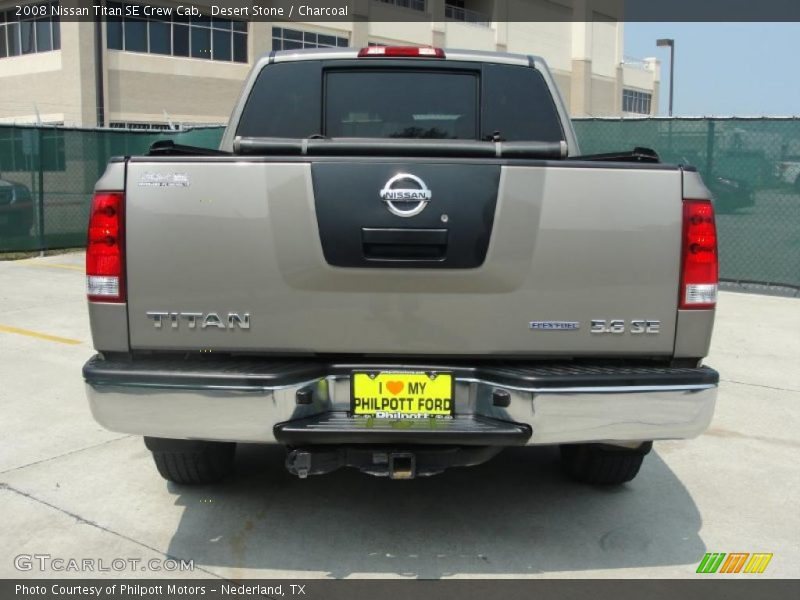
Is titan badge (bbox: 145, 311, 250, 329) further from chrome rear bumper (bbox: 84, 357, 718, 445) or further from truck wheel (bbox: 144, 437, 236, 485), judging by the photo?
truck wheel (bbox: 144, 437, 236, 485)

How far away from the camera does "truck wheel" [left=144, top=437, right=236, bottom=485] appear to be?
3893 mm

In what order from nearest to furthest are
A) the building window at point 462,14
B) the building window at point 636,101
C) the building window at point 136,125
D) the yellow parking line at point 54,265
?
1. the yellow parking line at point 54,265
2. the building window at point 136,125
3. the building window at point 462,14
4. the building window at point 636,101

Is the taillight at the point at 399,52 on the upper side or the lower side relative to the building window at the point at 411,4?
lower

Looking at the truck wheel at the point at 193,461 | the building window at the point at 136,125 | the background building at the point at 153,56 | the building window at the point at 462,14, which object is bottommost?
the truck wheel at the point at 193,461

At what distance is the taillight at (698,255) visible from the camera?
3262 millimetres

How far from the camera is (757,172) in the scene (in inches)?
420

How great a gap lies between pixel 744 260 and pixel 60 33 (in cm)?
2824

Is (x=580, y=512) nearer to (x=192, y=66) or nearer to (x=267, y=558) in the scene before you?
(x=267, y=558)

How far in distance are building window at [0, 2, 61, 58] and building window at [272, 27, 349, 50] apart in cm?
878

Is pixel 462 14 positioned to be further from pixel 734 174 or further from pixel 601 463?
pixel 601 463

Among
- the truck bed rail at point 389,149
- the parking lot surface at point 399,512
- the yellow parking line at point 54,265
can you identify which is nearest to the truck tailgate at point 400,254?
the truck bed rail at point 389,149

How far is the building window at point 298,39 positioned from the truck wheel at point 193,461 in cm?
3336

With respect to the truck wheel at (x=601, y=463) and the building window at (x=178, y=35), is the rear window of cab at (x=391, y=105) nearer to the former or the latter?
the truck wheel at (x=601, y=463)

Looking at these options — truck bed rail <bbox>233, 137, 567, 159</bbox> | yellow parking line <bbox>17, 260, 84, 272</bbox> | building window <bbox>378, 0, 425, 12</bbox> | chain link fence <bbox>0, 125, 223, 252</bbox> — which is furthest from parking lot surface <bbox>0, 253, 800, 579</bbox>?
building window <bbox>378, 0, 425, 12</bbox>
